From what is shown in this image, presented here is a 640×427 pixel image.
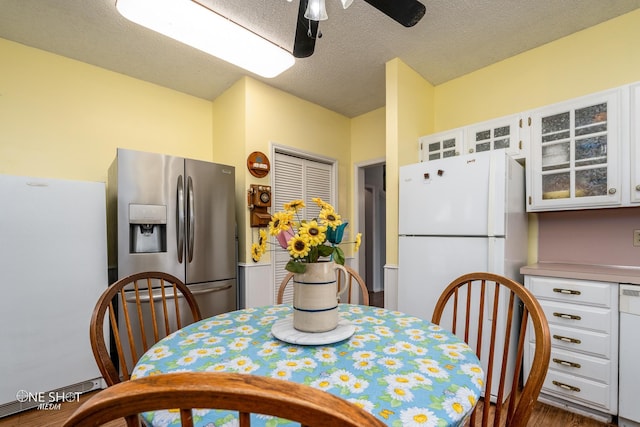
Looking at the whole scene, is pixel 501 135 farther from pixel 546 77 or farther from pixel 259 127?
pixel 259 127

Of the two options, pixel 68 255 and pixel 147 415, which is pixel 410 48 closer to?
pixel 147 415

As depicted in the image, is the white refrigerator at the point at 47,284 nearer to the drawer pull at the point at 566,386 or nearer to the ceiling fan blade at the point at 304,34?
the ceiling fan blade at the point at 304,34

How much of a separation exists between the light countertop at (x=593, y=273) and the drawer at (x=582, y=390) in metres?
0.60

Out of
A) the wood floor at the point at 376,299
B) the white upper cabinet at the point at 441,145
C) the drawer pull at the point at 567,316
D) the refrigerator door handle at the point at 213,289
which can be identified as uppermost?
the white upper cabinet at the point at 441,145

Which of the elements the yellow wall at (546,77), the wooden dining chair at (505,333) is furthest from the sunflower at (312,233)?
the yellow wall at (546,77)

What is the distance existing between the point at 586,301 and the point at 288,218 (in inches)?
74.6

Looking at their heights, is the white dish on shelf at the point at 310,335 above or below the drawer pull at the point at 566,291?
above

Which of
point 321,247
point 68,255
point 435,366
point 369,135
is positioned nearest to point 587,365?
point 435,366

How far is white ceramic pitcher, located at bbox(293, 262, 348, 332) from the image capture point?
3.29 feet

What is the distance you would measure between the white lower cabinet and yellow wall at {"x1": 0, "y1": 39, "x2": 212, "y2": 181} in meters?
3.30

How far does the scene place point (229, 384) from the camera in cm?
36

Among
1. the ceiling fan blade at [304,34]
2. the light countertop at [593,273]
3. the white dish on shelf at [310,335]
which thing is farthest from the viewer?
the light countertop at [593,273]

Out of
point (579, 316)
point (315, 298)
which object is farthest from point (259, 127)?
point (579, 316)

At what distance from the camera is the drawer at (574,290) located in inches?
65.6
